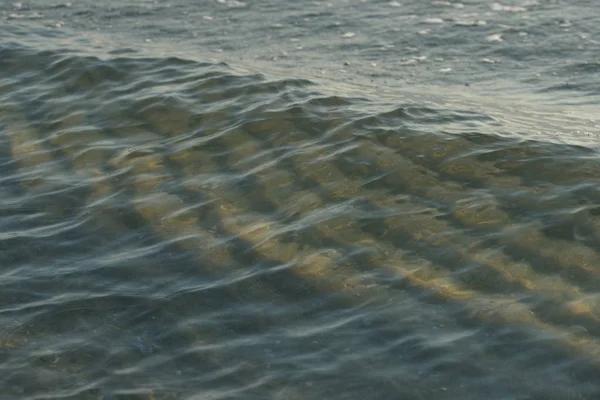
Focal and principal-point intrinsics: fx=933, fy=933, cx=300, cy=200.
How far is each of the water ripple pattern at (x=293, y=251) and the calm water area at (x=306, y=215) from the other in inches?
0.8

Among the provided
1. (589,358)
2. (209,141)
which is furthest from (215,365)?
(209,141)

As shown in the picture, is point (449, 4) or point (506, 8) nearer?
point (506, 8)

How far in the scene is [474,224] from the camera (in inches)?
277

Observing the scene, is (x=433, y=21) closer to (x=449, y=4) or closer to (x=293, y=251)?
(x=449, y=4)

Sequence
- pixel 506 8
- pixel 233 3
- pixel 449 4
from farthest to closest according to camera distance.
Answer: pixel 233 3
pixel 449 4
pixel 506 8

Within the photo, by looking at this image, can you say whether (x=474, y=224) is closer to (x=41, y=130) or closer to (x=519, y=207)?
(x=519, y=207)

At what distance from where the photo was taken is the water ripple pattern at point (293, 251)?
550 cm

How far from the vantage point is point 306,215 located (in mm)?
7379

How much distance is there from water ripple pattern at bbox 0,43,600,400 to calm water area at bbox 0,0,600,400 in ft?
0.06

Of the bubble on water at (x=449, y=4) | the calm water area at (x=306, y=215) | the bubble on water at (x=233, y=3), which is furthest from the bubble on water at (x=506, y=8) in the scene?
the bubble on water at (x=233, y=3)

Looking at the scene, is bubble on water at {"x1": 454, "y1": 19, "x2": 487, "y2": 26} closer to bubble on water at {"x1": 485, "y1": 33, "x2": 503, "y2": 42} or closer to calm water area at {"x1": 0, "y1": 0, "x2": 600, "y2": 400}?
calm water area at {"x1": 0, "y1": 0, "x2": 600, "y2": 400}

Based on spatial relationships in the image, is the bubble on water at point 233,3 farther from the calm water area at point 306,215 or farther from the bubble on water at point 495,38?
the bubble on water at point 495,38

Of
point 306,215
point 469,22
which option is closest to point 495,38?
point 469,22

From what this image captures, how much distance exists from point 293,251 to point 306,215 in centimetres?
60
